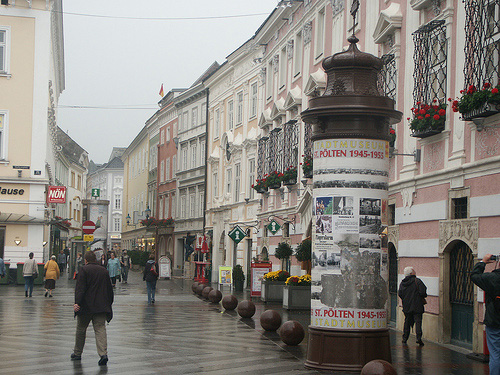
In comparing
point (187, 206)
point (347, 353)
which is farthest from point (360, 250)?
point (187, 206)

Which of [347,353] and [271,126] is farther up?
[271,126]

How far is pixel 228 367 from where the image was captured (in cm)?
1256

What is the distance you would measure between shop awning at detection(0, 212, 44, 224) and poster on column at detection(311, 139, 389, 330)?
2720 cm

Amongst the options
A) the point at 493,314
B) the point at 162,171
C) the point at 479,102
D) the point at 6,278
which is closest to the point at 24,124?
the point at 6,278

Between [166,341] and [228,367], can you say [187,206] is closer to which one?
[166,341]

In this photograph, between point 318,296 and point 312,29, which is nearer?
point 318,296

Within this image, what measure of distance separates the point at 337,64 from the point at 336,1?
51.4 ft

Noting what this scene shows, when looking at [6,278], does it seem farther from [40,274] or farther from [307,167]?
[307,167]

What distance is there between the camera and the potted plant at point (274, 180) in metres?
31.9

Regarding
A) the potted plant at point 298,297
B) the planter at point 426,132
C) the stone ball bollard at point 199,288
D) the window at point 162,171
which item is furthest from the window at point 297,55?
the window at point 162,171

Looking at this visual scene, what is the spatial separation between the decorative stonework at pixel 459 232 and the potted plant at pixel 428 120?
1958 mm

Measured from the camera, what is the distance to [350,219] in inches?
471

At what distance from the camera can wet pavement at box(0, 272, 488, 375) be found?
12.4 meters

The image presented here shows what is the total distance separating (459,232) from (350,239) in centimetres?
497
